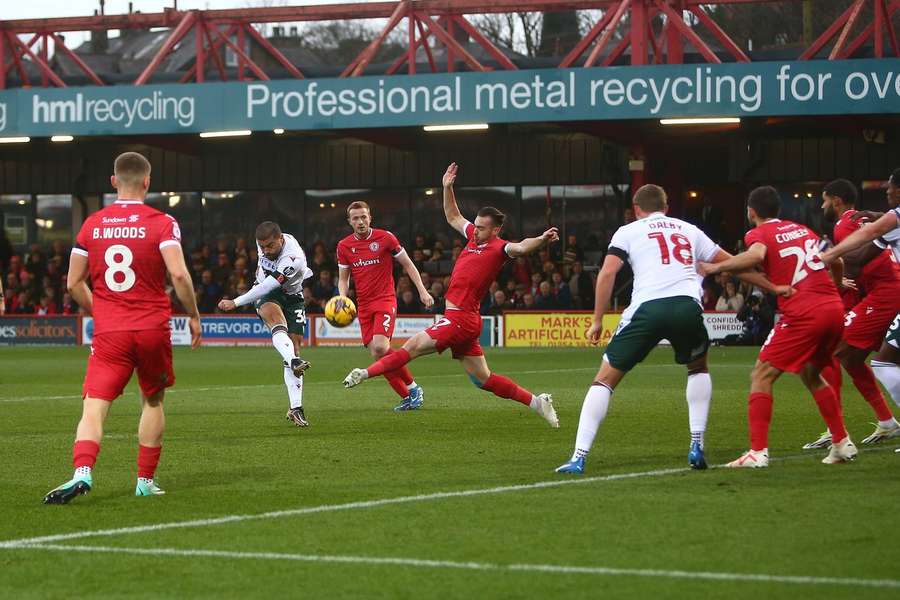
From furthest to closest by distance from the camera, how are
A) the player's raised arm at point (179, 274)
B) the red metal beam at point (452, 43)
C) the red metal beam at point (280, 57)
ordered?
the red metal beam at point (280, 57)
the red metal beam at point (452, 43)
the player's raised arm at point (179, 274)

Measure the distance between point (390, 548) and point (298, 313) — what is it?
8.13 metres

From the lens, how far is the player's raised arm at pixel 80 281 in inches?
353

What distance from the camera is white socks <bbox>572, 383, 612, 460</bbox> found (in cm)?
995

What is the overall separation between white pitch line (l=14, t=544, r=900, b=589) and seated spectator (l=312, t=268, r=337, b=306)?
27732 millimetres

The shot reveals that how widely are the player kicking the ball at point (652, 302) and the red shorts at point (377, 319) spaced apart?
5984 mm

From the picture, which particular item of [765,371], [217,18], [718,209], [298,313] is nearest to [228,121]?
[217,18]

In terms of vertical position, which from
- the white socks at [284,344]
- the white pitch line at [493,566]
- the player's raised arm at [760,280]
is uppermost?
the player's raised arm at [760,280]

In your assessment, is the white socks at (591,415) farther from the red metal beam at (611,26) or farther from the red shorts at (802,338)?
the red metal beam at (611,26)

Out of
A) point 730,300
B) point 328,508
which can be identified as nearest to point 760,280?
point 328,508

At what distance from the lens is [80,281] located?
9.03 m

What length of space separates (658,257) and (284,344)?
227 inches

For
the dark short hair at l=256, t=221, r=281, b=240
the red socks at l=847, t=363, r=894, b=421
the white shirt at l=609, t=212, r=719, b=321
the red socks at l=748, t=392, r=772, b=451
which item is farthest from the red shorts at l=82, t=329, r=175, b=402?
the red socks at l=847, t=363, r=894, b=421

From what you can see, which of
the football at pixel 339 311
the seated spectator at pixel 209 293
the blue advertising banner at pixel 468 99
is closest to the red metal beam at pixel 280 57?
the blue advertising banner at pixel 468 99

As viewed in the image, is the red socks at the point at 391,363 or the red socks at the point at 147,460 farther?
the red socks at the point at 391,363
